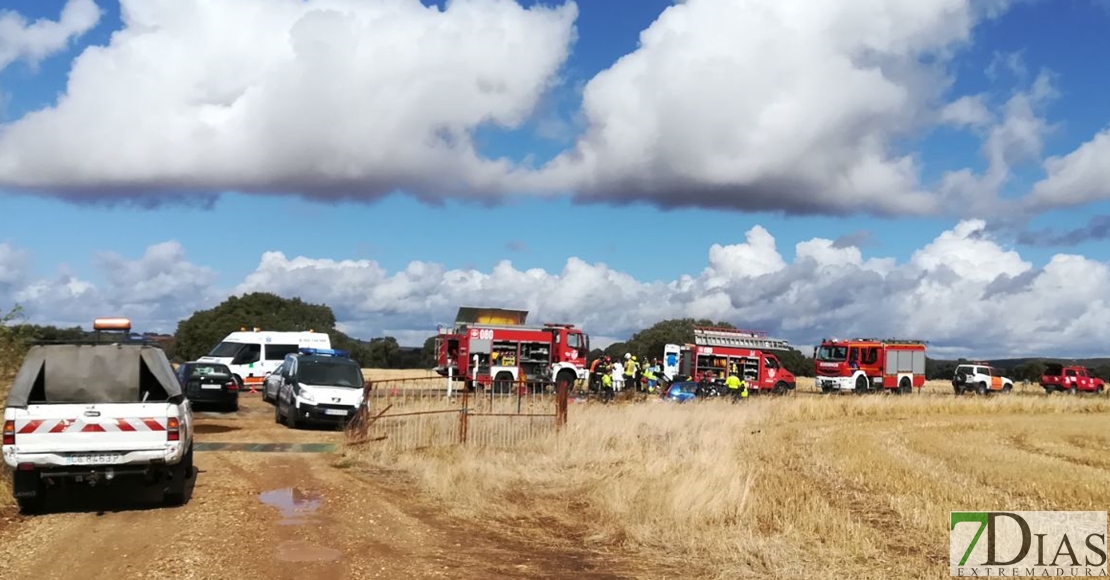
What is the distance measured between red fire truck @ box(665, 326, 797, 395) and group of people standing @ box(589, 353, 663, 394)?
319cm

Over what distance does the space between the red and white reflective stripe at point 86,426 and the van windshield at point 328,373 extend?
37.4 feet

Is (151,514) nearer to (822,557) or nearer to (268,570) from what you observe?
(268,570)

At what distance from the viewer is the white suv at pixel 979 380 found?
5409 centimetres

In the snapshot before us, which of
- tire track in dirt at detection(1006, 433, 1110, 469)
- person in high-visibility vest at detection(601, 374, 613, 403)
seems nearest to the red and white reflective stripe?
tire track in dirt at detection(1006, 433, 1110, 469)

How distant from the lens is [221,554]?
9.90 m

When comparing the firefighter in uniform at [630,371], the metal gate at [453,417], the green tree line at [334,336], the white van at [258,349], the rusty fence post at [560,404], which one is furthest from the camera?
the green tree line at [334,336]

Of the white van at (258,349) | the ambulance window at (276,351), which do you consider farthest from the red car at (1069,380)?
the ambulance window at (276,351)

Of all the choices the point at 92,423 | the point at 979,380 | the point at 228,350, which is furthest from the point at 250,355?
the point at 979,380

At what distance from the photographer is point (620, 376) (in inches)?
1468

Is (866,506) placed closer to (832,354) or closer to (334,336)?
(832,354)

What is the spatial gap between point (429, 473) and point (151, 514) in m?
4.26

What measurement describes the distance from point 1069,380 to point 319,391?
4700cm

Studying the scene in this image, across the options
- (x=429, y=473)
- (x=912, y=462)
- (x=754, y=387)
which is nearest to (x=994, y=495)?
(x=912, y=462)

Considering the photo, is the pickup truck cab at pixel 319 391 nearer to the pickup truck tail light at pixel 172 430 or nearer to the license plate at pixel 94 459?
the pickup truck tail light at pixel 172 430
